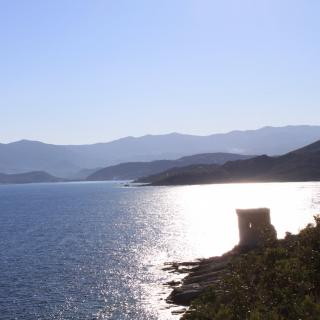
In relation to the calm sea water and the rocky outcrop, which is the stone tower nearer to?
the rocky outcrop

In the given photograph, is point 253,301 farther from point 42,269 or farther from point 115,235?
point 115,235

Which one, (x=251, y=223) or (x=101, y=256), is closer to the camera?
(x=251, y=223)

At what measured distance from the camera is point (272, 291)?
2848cm

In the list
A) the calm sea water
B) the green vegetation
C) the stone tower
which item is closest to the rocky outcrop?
the stone tower

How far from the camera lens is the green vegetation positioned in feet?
76.8

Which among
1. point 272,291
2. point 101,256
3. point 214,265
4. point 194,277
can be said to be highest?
point 272,291

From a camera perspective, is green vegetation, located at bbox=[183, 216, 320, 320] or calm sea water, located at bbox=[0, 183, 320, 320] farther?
calm sea water, located at bbox=[0, 183, 320, 320]

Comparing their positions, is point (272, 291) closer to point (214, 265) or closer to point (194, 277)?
point (194, 277)

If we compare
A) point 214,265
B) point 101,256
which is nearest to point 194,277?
point 214,265

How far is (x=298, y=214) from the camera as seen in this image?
171750 millimetres

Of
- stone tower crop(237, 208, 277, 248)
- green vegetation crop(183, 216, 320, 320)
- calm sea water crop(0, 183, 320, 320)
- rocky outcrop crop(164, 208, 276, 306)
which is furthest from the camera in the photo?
stone tower crop(237, 208, 277, 248)

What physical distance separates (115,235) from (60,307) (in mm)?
68956

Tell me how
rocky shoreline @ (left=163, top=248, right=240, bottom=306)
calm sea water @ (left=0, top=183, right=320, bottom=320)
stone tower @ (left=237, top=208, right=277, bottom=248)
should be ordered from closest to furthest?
1. calm sea water @ (left=0, top=183, right=320, bottom=320)
2. rocky shoreline @ (left=163, top=248, right=240, bottom=306)
3. stone tower @ (left=237, top=208, right=277, bottom=248)

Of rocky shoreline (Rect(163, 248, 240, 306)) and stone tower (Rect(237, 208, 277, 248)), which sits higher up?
stone tower (Rect(237, 208, 277, 248))
